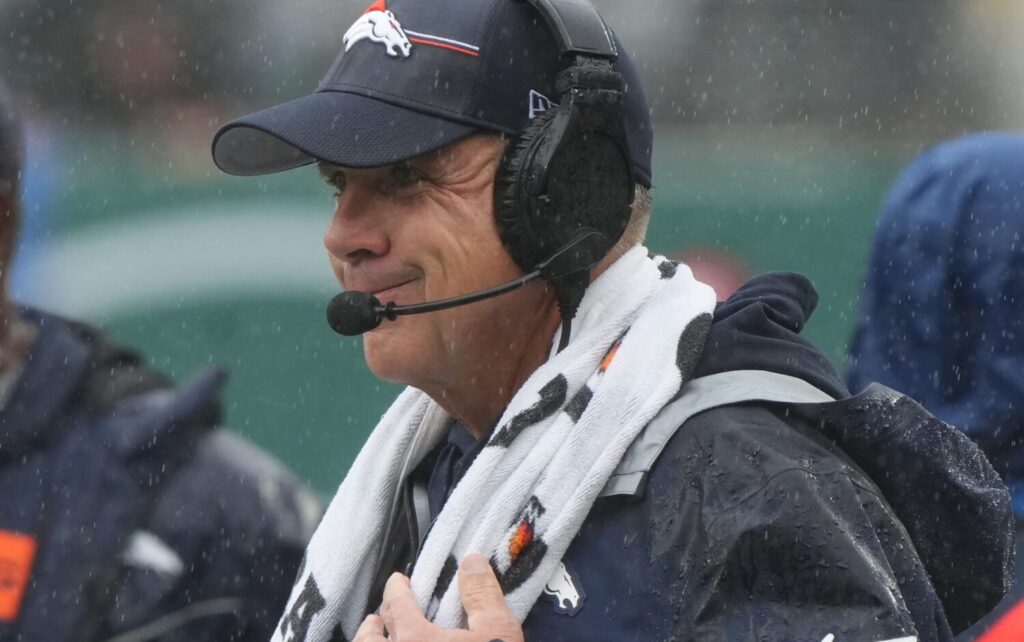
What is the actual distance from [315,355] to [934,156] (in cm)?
172

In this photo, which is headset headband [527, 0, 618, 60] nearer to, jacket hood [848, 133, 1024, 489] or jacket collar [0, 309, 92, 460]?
jacket hood [848, 133, 1024, 489]

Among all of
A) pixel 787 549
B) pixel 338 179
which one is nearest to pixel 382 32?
pixel 338 179

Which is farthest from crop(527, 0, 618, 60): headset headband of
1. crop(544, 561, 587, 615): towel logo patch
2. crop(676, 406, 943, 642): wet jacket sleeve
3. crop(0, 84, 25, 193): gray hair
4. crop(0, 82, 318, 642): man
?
crop(0, 84, 25, 193): gray hair

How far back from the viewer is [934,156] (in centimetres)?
313

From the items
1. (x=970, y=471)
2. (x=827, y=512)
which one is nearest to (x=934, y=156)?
(x=970, y=471)

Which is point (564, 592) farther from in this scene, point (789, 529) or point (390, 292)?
point (390, 292)

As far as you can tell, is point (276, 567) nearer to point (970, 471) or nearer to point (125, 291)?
point (125, 291)

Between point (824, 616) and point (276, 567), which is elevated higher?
point (824, 616)

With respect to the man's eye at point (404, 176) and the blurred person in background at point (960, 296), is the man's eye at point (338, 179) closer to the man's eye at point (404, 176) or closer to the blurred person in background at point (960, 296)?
the man's eye at point (404, 176)

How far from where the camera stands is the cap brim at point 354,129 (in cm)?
196

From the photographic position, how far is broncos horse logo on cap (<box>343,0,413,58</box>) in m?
2.01

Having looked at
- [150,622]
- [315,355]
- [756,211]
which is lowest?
[150,622]

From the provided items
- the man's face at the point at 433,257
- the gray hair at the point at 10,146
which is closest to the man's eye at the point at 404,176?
the man's face at the point at 433,257

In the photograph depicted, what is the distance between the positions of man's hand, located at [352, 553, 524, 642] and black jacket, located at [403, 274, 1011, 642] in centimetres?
6
